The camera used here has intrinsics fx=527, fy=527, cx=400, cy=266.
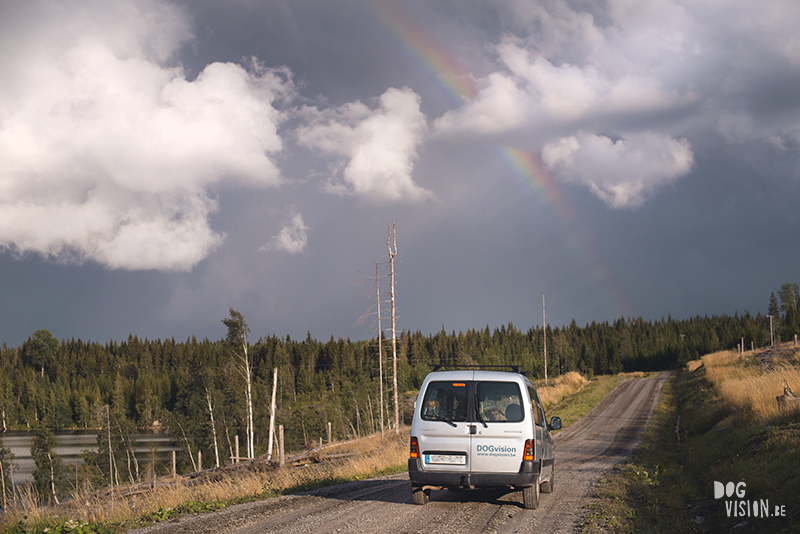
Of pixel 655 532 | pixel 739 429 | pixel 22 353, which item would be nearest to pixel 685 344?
pixel 739 429

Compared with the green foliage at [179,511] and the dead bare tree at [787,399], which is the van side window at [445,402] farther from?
the dead bare tree at [787,399]

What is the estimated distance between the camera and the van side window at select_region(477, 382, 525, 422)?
9.05 m

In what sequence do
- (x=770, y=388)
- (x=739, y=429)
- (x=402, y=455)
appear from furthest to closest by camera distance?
(x=402, y=455) < (x=770, y=388) < (x=739, y=429)

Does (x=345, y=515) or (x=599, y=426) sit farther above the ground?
(x=345, y=515)

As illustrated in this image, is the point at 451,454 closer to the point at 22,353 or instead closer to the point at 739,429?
the point at 739,429

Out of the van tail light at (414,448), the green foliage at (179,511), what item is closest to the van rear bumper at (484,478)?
the van tail light at (414,448)

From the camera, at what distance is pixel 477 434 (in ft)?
29.3

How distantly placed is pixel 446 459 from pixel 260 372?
392ft

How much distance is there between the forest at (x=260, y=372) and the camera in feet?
220

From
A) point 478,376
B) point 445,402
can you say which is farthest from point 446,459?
point 478,376

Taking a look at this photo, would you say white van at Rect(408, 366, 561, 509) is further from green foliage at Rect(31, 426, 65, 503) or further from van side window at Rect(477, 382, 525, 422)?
green foliage at Rect(31, 426, 65, 503)

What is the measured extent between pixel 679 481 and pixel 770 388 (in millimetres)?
6299

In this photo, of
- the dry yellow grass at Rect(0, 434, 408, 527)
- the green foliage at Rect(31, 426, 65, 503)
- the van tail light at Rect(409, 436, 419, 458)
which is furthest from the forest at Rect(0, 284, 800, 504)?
the van tail light at Rect(409, 436, 419, 458)

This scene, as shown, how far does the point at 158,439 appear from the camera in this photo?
3878 inches
